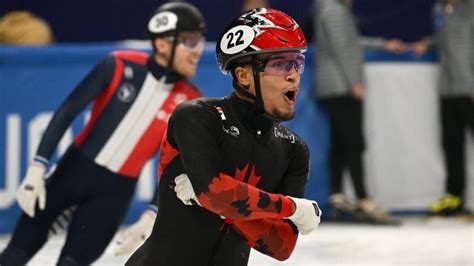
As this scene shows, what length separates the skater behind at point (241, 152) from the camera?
11.2 feet

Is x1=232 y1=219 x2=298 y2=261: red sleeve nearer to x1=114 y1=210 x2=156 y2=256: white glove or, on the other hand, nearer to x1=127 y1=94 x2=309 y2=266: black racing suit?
x1=127 y1=94 x2=309 y2=266: black racing suit

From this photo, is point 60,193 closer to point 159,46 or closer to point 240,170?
point 159,46

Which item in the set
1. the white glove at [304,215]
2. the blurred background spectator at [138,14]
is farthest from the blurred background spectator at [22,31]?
the white glove at [304,215]

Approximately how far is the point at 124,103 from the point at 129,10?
6.06m

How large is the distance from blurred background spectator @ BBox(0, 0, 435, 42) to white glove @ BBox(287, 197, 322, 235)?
26.1 ft

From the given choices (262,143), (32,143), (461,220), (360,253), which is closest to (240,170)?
(262,143)

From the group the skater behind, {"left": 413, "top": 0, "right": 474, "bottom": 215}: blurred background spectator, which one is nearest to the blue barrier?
{"left": 413, "top": 0, "right": 474, "bottom": 215}: blurred background spectator

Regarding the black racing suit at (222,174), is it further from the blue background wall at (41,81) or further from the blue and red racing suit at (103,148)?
the blue background wall at (41,81)

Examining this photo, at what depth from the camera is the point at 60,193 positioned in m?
5.22

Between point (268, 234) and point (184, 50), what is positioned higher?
point (268, 234)

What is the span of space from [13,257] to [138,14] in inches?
265

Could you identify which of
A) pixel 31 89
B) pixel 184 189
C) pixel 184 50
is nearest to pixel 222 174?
pixel 184 189

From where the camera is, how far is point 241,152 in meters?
3.50

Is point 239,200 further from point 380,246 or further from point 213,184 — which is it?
point 380,246
